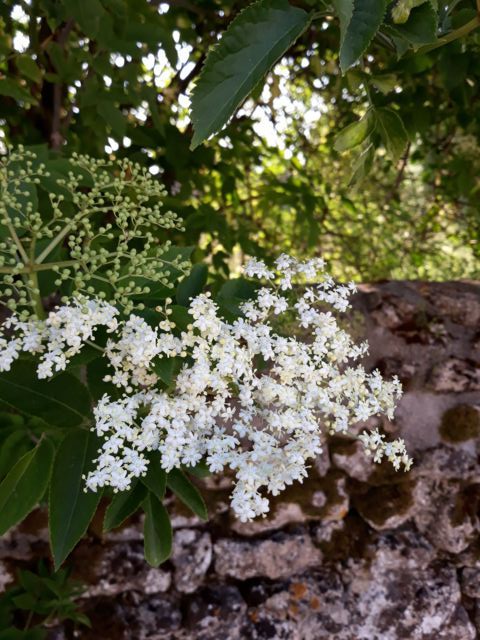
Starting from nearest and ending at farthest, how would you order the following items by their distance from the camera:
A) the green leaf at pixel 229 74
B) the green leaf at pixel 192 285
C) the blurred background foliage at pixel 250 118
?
the green leaf at pixel 229 74 → the green leaf at pixel 192 285 → the blurred background foliage at pixel 250 118

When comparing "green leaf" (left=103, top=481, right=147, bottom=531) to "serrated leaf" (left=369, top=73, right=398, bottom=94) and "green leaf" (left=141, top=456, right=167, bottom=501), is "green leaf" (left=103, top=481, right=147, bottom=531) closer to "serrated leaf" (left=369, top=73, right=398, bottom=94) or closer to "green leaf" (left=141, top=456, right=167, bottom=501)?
"green leaf" (left=141, top=456, right=167, bottom=501)

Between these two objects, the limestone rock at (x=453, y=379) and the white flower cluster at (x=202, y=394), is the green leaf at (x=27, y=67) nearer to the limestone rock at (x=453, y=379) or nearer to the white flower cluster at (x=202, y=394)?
the white flower cluster at (x=202, y=394)

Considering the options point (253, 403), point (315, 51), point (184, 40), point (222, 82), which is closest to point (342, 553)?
point (253, 403)

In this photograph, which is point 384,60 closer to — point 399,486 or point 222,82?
point 399,486

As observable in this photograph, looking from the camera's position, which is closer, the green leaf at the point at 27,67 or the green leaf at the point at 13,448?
the green leaf at the point at 13,448

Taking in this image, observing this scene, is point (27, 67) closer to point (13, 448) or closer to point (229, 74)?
point (13, 448)

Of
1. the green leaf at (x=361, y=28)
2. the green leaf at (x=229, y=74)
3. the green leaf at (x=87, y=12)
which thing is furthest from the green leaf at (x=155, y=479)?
the green leaf at (x=87, y=12)
